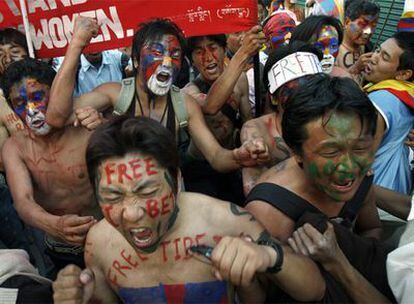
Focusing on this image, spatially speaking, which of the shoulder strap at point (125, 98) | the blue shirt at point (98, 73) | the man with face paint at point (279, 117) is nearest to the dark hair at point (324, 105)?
the man with face paint at point (279, 117)

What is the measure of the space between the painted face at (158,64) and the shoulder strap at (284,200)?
4.09ft

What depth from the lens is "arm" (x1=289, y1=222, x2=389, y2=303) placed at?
177 centimetres

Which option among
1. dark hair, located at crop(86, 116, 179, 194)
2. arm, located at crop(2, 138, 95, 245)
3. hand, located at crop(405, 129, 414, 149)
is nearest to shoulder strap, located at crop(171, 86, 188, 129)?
arm, located at crop(2, 138, 95, 245)

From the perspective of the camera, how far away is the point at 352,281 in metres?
1.81

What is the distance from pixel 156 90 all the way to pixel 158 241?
143cm

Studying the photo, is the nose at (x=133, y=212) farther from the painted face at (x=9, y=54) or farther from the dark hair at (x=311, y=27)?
the dark hair at (x=311, y=27)

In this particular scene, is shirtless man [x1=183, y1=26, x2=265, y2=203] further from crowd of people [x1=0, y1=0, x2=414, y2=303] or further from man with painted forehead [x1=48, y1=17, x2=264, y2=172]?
man with painted forehead [x1=48, y1=17, x2=264, y2=172]

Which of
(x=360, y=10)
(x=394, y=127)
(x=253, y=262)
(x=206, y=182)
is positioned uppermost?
(x=360, y=10)

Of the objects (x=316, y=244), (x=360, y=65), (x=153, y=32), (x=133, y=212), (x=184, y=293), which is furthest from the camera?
(x=360, y=65)

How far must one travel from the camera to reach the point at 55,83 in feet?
9.21

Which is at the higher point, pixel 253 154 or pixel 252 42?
pixel 252 42

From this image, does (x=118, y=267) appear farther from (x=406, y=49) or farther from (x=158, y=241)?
(x=406, y=49)

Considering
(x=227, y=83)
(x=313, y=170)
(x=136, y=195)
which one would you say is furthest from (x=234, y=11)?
(x=136, y=195)

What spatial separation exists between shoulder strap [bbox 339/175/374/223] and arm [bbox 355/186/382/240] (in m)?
0.10
